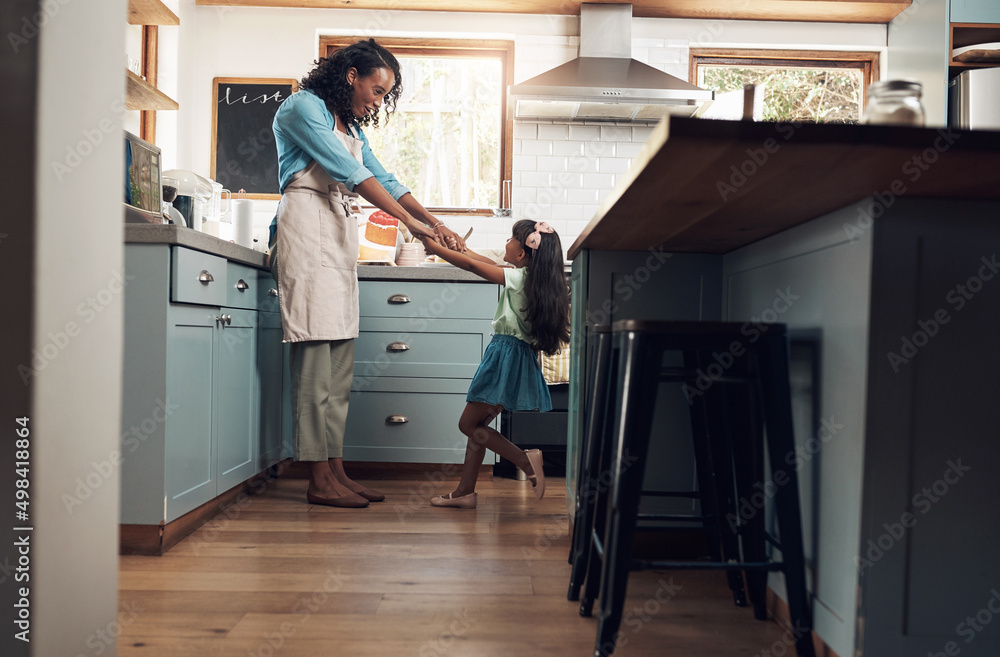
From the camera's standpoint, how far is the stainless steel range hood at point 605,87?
3365 millimetres

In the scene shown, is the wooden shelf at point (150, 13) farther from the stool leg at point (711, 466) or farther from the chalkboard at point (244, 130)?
the stool leg at point (711, 466)

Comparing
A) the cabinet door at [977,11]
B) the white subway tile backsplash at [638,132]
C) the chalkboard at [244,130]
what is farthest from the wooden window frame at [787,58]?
the chalkboard at [244,130]

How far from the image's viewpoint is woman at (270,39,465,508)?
2.27 metres

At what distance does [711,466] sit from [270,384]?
5.65ft

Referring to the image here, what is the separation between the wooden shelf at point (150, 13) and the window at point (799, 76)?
99.6 inches

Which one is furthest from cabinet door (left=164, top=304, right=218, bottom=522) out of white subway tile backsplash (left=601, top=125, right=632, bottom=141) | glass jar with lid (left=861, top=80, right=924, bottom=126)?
white subway tile backsplash (left=601, top=125, right=632, bottom=141)

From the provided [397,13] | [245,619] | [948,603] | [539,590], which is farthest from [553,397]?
[397,13]

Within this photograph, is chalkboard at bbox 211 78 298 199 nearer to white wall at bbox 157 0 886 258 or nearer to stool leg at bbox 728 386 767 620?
white wall at bbox 157 0 886 258

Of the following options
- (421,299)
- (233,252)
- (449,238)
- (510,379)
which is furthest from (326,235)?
(510,379)

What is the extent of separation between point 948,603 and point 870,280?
1.59 feet

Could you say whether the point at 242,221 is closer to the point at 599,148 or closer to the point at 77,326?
the point at 599,148

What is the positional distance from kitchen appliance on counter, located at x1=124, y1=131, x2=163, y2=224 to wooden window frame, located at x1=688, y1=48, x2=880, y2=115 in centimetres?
274

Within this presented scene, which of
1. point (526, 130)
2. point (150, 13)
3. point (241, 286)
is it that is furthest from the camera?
point (526, 130)

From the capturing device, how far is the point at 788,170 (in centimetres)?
96
